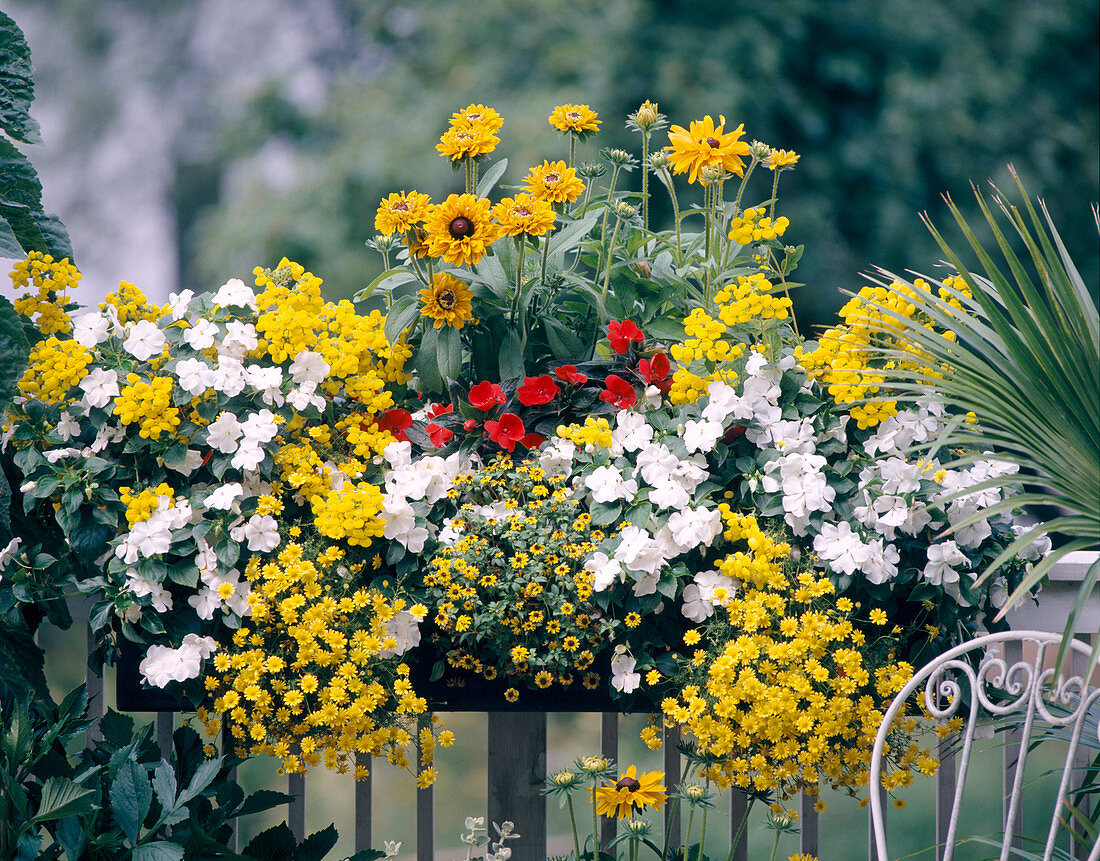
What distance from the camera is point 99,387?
153 centimetres

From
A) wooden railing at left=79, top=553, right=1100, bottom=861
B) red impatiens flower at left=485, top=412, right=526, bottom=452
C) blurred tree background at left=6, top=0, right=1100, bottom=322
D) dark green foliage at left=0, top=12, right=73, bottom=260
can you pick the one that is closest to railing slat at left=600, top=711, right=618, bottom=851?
wooden railing at left=79, top=553, right=1100, bottom=861

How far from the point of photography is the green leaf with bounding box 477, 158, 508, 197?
182 centimetres

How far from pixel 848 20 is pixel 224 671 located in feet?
14.0

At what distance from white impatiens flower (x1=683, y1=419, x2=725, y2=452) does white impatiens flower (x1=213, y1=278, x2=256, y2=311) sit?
0.80 meters

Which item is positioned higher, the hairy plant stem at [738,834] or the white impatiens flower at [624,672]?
the white impatiens flower at [624,672]

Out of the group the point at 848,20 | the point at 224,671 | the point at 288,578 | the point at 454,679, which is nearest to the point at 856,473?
the point at 454,679

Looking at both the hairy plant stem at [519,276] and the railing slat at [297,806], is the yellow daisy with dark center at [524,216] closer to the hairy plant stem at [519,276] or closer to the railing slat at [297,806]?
the hairy plant stem at [519,276]

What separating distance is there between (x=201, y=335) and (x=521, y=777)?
1.03 meters

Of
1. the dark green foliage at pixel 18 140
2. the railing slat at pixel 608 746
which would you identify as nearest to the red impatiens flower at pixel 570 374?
the railing slat at pixel 608 746

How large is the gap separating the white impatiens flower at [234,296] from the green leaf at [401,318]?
0.24 metres

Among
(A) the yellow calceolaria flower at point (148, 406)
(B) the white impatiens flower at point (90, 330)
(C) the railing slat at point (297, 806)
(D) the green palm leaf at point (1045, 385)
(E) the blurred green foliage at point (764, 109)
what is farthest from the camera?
(E) the blurred green foliage at point (764, 109)

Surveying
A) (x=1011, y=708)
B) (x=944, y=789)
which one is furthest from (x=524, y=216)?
(x=944, y=789)

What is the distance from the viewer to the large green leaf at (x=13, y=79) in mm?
1601

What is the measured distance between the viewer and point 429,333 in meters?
1.75
